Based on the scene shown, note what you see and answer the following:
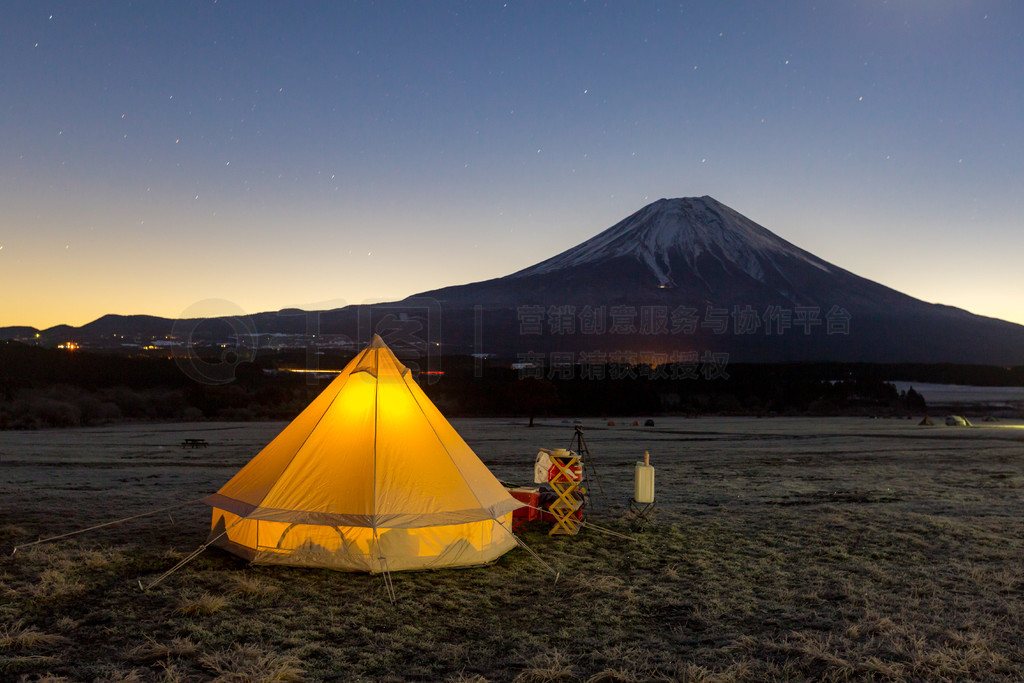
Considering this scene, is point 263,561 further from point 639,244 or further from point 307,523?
point 639,244

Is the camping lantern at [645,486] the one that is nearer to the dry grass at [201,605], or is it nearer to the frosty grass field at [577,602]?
the frosty grass field at [577,602]

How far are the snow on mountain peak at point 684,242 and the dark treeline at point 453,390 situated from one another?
109 ft

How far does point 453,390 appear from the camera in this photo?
210 feet

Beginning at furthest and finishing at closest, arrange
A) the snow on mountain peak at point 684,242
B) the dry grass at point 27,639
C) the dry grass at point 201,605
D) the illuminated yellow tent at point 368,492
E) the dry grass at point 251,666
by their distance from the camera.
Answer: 1. the snow on mountain peak at point 684,242
2. the illuminated yellow tent at point 368,492
3. the dry grass at point 201,605
4. the dry grass at point 27,639
5. the dry grass at point 251,666

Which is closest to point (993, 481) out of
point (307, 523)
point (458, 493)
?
point (458, 493)

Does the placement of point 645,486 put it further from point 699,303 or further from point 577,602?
point 699,303

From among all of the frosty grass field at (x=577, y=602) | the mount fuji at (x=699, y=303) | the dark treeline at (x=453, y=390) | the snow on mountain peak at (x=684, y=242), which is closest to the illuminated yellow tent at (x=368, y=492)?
the frosty grass field at (x=577, y=602)

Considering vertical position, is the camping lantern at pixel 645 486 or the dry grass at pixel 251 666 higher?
the camping lantern at pixel 645 486

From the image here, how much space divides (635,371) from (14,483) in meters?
76.0

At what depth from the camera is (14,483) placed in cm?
1455

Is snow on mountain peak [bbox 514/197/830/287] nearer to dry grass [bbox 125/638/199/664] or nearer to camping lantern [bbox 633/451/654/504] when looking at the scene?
camping lantern [bbox 633/451/654/504]

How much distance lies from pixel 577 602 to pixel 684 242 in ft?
445

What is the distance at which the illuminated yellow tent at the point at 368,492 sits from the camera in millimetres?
8000

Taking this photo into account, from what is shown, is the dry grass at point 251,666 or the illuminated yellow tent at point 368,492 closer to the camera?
the dry grass at point 251,666
